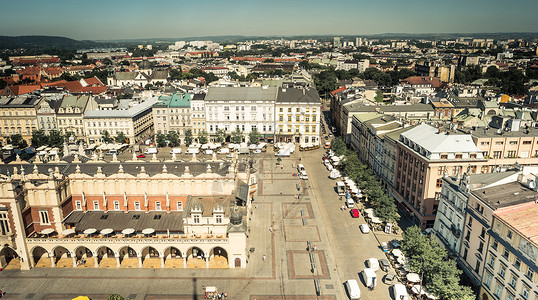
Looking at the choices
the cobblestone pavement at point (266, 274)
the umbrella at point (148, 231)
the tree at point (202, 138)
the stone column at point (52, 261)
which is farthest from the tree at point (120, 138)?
the umbrella at point (148, 231)

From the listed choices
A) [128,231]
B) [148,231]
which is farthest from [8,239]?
[148,231]

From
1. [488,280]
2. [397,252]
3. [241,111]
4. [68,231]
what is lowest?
[397,252]

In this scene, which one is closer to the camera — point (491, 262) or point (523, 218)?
point (523, 218)

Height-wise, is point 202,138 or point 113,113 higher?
point 113,113

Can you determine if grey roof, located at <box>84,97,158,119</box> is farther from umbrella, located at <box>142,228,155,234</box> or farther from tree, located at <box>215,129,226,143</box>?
umbrella, located at <box>142,228,155,234</box>

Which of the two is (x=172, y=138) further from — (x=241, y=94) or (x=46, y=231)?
(x=46, y=231)

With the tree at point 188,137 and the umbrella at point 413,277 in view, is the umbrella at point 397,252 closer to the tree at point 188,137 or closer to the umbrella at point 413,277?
the umbrella at point 413,277

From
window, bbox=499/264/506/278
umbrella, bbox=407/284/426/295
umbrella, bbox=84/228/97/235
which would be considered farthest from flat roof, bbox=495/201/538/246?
umbrella, bbox=84/228/97/235
